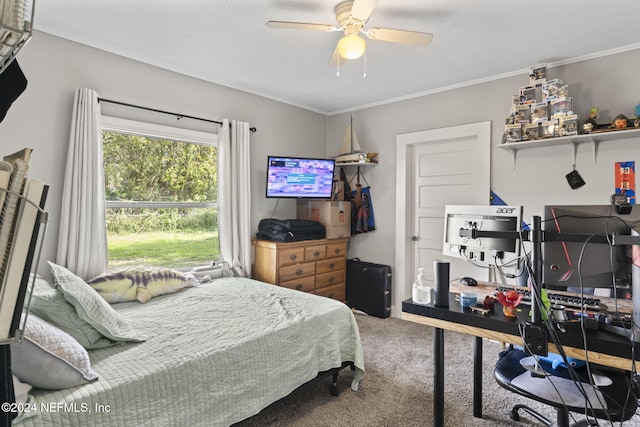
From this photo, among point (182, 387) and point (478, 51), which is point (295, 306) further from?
point (478, 51)

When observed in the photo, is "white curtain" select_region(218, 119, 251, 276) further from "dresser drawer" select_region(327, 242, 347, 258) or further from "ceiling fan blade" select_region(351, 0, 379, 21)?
"ceiling fan blade" select_region(351, 0, 379, 21)

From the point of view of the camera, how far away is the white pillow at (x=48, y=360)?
4.25ft

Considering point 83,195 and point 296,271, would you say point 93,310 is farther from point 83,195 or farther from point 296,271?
point 296,271

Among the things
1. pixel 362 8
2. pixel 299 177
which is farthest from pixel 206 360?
Answer: pixel 299 177

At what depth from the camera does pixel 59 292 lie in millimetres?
1796

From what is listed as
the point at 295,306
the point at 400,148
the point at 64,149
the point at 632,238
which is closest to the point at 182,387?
the point at 295,306

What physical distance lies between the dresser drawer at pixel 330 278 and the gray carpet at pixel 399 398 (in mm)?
970

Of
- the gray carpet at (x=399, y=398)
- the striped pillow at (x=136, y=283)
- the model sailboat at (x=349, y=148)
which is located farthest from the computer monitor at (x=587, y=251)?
the model sailboat at (x=349, y=148)

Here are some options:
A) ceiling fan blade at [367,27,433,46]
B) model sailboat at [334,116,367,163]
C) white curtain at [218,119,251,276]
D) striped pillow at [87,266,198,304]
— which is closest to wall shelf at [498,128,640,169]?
ceiling fan blade at [367,27,433,46]

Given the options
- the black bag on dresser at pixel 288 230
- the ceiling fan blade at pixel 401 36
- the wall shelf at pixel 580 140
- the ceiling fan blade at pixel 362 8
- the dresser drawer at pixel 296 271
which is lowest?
the dresser drawer at pixel 296 271

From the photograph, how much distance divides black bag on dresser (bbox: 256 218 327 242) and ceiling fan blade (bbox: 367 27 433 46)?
6.78 feet

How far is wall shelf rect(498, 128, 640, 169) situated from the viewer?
8.61ft

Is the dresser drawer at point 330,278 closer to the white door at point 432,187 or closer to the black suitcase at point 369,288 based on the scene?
the black suitcase at point 369,288

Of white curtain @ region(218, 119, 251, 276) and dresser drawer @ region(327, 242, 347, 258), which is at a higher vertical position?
white curtain @ region(218, 119, 251, 276)
